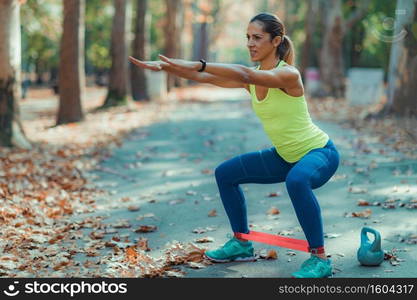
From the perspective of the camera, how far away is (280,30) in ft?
16.3

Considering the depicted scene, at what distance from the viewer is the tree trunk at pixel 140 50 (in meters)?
26.6

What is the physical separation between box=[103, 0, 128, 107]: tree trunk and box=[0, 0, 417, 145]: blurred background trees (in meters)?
0.04

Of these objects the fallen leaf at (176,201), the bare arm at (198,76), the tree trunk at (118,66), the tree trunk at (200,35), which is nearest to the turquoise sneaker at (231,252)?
the bare arm at (198,76)

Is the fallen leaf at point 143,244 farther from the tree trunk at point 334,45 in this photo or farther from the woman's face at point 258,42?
the tree trunk at point 334,45

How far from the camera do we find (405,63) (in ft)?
53.6

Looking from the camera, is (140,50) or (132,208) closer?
(132,208)

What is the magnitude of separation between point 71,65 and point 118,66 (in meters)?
6.20

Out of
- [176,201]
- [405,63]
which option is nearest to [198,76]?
[176,201]

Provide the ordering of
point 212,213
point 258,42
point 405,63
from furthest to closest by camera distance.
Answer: point 405,63 → point 212,213 → point 258,42

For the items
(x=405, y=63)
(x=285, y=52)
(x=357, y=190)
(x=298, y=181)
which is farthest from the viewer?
(x=405, y=63)

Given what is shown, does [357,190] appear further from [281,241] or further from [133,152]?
[133,152]

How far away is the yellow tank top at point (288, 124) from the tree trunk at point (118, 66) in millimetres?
17852

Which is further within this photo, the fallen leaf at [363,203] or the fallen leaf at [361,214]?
the fallen leaf at [363,203]

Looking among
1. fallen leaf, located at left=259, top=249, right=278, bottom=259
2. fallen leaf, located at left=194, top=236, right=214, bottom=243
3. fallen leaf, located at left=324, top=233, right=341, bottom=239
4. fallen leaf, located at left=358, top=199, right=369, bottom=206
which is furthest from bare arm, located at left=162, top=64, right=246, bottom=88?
fallen leaf, located at left=358, top=199, right=369, bottom=206
